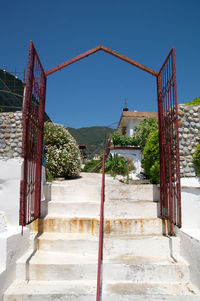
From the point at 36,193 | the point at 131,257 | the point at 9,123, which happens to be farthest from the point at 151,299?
the point at 9,123

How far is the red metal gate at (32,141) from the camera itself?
3285mm

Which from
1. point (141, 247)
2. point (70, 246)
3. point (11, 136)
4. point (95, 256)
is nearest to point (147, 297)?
point (141, 247)

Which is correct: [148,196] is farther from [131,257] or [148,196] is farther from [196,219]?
[131,257]

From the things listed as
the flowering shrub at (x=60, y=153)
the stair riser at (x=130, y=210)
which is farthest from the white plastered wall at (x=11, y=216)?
the flowering shrub at (x=60, y=153)

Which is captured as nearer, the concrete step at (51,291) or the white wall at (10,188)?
the concrete step at (51,291)

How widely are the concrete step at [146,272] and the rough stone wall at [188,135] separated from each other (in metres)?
1.46

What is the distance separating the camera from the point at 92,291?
2.79 m

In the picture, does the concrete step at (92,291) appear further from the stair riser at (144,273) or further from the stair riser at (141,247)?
the stair riser at (141,247)

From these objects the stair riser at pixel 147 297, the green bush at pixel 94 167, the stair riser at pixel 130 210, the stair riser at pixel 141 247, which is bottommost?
the stair riser at pixel 147 297

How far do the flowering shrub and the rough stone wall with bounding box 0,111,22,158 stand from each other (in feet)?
3.44

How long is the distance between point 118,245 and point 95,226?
0.51 m

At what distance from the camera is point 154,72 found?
441cm

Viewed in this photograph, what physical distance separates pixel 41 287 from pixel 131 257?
131 centimetres

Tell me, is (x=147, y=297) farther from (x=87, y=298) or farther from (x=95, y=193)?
(x=95, y=193)
